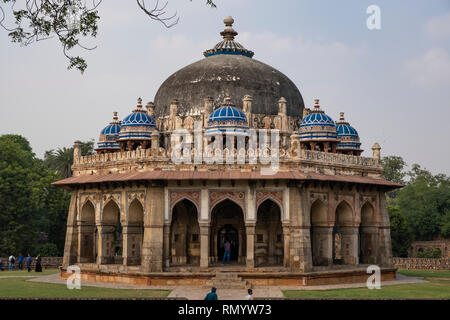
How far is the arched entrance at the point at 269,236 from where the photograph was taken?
2764 cm

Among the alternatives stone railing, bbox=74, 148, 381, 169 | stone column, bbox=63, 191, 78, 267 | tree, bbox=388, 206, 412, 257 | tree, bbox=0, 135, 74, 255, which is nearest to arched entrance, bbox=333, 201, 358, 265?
stone railing, bbox=74, 148, 381, 169

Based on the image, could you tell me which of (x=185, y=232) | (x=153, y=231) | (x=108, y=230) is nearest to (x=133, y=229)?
(x=108, y=230)

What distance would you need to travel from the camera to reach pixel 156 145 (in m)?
25.6

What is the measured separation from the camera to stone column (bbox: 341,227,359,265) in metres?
27.7

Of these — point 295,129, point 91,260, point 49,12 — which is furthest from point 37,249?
point 49,12

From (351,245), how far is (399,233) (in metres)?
19.1

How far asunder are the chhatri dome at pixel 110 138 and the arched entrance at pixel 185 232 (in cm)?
514

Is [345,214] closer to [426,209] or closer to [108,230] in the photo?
[108,230]

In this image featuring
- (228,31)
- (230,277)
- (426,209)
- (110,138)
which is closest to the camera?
(230,277)

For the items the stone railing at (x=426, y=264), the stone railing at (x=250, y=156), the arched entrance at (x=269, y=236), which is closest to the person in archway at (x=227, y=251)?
the arched entrance at (x=269, y=236)

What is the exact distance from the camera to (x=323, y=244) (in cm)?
2658

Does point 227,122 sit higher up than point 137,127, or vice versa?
point 137,127

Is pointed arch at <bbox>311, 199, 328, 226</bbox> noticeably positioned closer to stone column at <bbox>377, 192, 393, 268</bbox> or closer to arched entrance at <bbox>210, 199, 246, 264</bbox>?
arched entrance at <bbox>210, 199, 246, 264</bbox>
